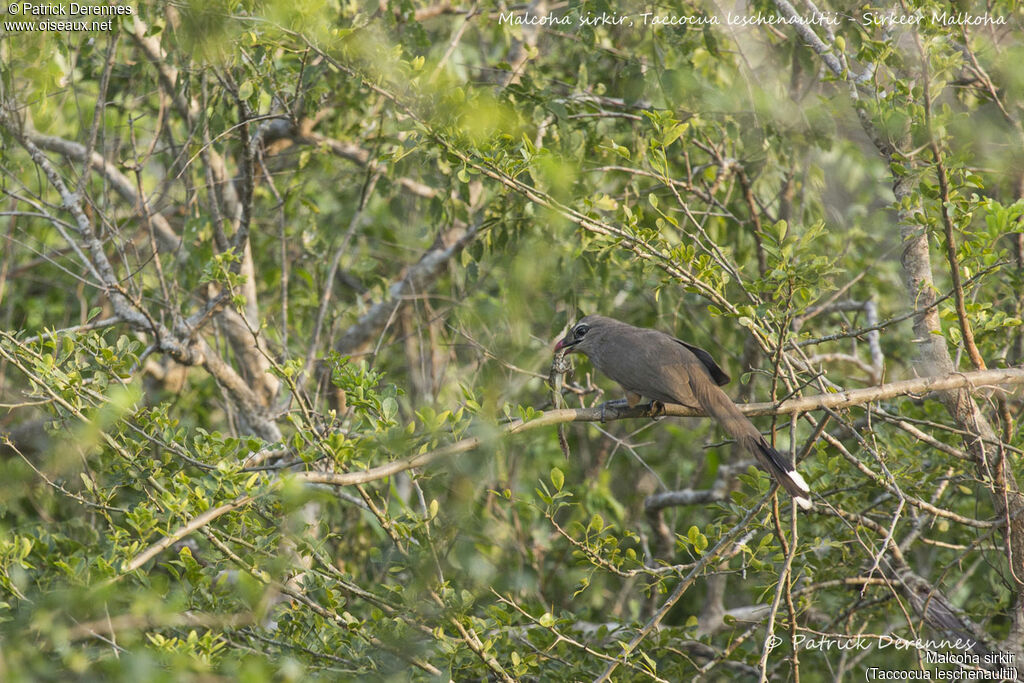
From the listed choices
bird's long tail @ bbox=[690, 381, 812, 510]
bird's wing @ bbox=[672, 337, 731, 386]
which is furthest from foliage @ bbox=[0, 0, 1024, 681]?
bird's wing @ bbox=[672, 337, 731, 386]

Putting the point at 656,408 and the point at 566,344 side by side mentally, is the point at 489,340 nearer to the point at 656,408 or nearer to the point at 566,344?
the point at 566,344

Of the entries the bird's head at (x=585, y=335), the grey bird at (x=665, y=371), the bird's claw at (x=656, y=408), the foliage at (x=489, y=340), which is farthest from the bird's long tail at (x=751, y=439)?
the bird's head at (x=585, y=335)

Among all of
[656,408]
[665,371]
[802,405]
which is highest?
[802,405]

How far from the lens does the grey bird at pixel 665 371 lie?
4.29 m

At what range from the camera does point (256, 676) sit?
2158 mm

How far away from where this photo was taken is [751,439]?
4.22 metres

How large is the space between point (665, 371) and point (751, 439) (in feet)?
2.14

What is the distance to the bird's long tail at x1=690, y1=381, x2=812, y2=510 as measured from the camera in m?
3.89

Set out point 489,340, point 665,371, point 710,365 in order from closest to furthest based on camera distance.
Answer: point 665,371, point 710,365, point 489,340

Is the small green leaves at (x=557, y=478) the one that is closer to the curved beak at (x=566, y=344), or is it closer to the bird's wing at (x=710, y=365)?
the bird's wing at (x=710, y=365)

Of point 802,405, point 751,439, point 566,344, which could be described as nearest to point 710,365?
point 751,439

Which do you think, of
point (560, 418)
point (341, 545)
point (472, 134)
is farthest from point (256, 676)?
point (341, 545)

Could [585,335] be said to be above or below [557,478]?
below

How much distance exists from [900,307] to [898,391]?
14.8 feet
